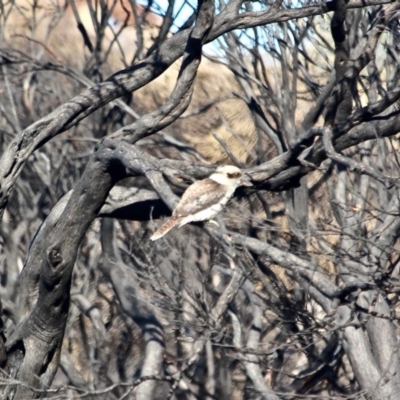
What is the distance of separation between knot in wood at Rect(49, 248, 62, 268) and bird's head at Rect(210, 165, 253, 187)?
109 cm

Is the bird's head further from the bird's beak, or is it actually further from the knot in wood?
the knot in wood

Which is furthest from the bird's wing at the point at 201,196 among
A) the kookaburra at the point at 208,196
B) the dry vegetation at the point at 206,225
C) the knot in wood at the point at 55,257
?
the knot in wood at the point at 55,257

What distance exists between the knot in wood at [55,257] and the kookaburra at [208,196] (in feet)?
1.81

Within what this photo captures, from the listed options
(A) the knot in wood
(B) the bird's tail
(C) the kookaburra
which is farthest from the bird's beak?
(A) the knot in wood

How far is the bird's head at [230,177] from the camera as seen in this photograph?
17.3 ft

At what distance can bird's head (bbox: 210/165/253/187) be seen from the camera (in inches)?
208

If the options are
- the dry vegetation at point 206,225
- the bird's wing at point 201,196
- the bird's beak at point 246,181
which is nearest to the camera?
the dry vegetation at point 206,225

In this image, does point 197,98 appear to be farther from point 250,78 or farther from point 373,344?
point 373,344

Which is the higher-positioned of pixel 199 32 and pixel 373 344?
pixel 199 32

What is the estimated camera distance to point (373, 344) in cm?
718

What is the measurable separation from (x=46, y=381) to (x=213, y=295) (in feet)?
11.4

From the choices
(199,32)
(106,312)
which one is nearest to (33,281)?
(199,32)

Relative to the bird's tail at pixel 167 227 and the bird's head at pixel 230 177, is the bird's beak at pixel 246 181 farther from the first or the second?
the bird's tail at pixel 167 227

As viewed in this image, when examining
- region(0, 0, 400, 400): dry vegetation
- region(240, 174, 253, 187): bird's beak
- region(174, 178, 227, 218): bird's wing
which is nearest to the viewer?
region(0, 0, 400, 400): dry vegetation
